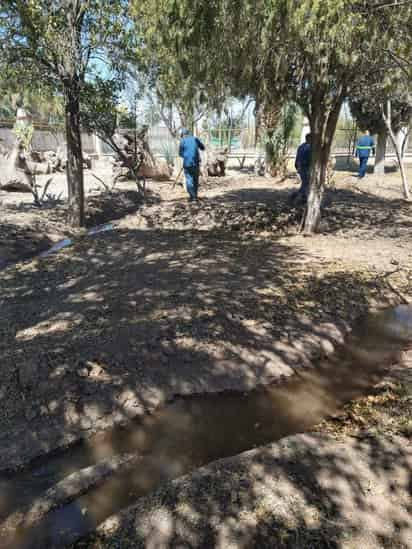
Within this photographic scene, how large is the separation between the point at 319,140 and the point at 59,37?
4.23m

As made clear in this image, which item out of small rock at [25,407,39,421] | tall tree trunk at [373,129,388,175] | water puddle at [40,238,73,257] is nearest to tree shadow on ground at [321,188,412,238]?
water puddle at [40,238,73,257]

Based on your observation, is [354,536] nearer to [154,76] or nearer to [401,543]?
[401,543]

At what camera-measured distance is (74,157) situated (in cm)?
768

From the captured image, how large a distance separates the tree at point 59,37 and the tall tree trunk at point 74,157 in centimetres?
3

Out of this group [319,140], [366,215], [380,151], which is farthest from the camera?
[380,151]

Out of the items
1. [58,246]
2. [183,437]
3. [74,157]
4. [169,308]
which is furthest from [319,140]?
[183,437]

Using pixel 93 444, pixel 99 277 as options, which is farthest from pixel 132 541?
pixel 99 277

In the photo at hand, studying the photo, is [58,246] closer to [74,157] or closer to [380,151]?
[74,157]

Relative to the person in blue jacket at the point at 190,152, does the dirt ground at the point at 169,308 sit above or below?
below

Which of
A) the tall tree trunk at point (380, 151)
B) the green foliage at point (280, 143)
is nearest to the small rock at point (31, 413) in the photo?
the green foliage at point (280, 143)

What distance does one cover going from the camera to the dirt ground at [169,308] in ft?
9.25

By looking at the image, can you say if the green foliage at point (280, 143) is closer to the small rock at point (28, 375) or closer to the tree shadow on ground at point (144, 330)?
the tree shadow on ground at point (144, 330)

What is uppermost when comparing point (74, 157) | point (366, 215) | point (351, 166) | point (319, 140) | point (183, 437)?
point (351, 166)

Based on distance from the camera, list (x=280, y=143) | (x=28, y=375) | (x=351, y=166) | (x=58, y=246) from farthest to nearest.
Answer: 1. (x=351, y=166)
2. (x=280, y=143)
3. (x=58, y=246)
4. (x=28, y=375)
